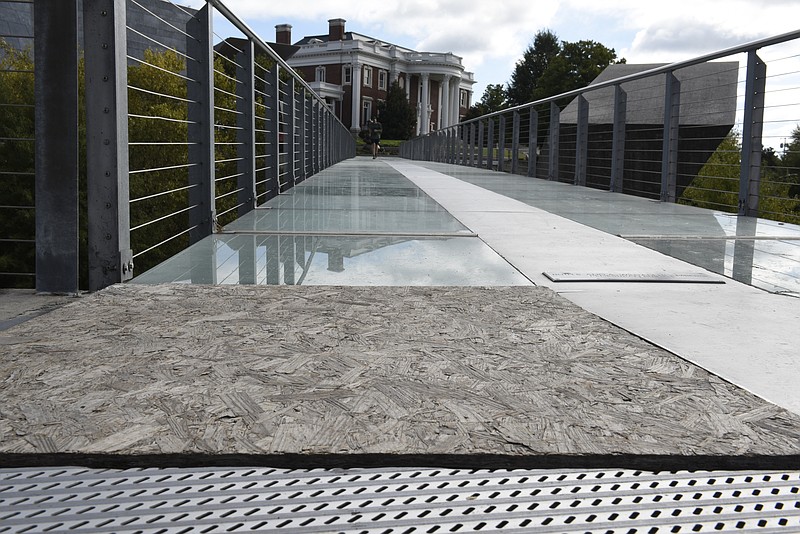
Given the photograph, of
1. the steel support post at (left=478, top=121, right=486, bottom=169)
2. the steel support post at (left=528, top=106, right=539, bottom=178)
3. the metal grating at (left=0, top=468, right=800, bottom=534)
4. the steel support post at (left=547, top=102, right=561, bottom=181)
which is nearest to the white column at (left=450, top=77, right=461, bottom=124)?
the steel support post at (left=478, top=121, right=486, bottom=169)

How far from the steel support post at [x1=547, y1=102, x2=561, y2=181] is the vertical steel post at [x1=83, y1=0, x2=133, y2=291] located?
9316 millimetres

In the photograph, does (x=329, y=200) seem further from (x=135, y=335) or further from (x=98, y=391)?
(x=98, y=391)

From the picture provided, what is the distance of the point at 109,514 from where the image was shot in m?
1.26

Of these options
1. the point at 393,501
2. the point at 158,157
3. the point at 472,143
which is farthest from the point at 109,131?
the point at 158,157

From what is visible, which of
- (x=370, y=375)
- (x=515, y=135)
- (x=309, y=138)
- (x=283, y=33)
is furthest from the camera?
(x=283, y=33)

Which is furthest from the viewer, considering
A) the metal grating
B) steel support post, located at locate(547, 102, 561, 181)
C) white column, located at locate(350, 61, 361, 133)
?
white column, located at locate(350, 61, 361, 133)

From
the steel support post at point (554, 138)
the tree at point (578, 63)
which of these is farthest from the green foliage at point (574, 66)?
the steel support post at point (554, 138)

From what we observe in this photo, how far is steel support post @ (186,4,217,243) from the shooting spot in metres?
4.31

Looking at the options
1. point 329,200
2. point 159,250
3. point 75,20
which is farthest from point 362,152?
point 75,20

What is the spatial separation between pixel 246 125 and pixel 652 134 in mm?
11238

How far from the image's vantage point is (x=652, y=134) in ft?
49.6

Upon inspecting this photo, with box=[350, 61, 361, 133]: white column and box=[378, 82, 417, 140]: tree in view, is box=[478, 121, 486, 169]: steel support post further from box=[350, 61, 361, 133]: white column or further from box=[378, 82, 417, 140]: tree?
box=[350, 61, 361, 133]: white column

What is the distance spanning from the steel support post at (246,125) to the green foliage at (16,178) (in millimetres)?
9864

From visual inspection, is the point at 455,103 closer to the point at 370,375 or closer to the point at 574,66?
the point at 574,66
